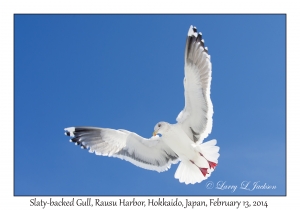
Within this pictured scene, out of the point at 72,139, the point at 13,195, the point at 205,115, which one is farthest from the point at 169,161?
the point at 13,195

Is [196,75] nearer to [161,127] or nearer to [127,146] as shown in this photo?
[161,127]

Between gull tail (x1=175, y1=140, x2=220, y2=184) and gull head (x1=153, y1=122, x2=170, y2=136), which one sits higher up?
gull head (x1=153, y1=122, x2=170, y2=136)

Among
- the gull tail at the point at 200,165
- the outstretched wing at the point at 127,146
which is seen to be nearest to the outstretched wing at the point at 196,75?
the gull tail at the point at 200,165

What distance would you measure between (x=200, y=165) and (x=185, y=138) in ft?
1.33

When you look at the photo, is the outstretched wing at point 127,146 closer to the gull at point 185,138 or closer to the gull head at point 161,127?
the gull at point 185,138

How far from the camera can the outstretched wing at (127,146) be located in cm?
579

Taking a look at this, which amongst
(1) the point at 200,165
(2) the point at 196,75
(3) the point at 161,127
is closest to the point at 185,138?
(3) the point at 161,127

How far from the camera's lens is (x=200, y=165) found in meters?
5.65

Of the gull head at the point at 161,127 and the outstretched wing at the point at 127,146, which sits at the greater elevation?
the gull head at the point at 161,127

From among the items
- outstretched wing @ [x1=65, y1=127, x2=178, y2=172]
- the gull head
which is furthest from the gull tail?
the gull head

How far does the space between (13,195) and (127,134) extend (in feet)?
4.76

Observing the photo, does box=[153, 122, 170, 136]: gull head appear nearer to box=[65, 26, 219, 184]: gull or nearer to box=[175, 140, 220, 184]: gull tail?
box=[65, 26, 219, 184]: gull

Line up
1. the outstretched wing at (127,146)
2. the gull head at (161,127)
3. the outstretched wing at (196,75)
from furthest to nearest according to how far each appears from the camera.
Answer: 1. the outstretched wing at (127,146)
2. the gull head at (161,127)
3. the outstretched wing at (196,75)

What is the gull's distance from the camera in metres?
5.34
